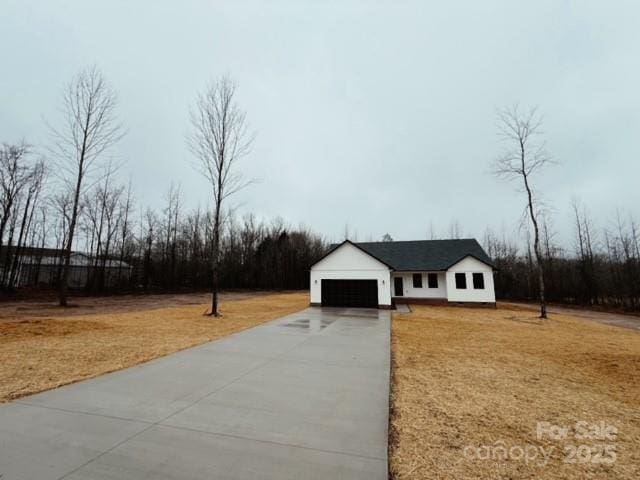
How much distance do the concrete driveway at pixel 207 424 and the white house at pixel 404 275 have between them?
40.8ft

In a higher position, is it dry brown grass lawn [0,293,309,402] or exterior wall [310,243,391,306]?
exterior wall [310,243,391,306]

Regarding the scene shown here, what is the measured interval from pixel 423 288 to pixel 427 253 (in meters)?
3.07

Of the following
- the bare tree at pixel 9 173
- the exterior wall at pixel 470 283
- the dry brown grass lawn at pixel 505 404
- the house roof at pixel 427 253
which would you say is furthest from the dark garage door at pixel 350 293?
the bare tree at pixel 9 173

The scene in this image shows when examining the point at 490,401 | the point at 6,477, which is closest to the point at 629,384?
the point at 490,401

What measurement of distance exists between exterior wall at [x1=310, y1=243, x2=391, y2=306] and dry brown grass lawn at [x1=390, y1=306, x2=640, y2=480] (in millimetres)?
9172

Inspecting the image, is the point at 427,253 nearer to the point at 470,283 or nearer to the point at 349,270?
the point at 470,283

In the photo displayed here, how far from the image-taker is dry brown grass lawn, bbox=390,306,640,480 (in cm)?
263

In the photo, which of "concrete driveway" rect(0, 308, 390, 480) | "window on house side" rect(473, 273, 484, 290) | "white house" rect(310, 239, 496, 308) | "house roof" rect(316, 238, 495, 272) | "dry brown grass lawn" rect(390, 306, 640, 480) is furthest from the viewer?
"house roof" rect(316, 238, 495, 272)

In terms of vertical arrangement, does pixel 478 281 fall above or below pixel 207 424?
above

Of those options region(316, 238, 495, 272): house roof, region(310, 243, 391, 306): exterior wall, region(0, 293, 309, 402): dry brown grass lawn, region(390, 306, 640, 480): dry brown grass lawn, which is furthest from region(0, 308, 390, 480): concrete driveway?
region(316, 238, 495, 272): house roof

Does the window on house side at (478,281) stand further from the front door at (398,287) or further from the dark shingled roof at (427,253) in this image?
the front door at (398,287)

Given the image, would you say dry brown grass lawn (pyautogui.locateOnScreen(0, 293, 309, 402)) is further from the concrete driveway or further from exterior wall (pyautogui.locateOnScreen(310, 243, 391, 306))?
exterior wall (pyautogui.locateOnScreen(310, 243, 391, 306))

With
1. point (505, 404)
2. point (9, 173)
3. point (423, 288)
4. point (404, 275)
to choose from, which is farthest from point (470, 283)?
point (9, 173)

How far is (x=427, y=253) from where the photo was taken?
22859mm
